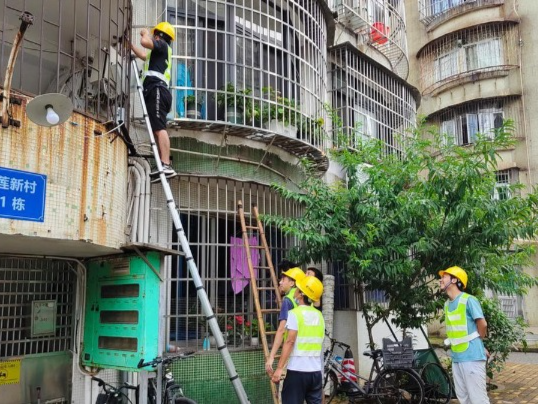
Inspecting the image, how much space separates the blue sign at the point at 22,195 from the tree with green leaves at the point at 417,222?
388cm

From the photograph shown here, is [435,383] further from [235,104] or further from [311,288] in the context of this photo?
[235,104]

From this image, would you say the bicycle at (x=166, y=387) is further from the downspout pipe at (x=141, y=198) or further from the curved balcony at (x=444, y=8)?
the curved balcony at (x=444, y=8)

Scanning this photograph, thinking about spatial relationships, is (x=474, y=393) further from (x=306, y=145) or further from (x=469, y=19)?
(x=469, y=19)

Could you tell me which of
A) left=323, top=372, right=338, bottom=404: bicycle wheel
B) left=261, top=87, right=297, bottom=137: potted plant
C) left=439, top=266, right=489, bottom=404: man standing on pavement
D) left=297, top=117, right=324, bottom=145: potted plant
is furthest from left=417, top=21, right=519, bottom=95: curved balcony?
left=439, top=266, right=489, bottom=404: man standing on pavement

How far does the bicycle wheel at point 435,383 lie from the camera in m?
8.65

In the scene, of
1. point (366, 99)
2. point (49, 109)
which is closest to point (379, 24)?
point (366, 99)

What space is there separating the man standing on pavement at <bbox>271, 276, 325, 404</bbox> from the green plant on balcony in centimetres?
362

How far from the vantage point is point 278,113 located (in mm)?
8469

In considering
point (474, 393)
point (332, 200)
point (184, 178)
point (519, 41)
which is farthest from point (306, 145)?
point (519, 41)

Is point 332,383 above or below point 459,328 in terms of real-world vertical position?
below

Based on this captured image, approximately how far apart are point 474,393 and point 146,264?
413 centimetres

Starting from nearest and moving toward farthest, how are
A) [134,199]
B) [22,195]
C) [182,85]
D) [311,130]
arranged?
[22,195] → [134,199] → [182,85] → [311,130]

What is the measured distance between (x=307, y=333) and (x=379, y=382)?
3.60 meters

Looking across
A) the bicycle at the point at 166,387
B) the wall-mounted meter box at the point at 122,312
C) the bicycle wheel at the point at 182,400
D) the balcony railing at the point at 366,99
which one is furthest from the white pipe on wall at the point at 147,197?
the balcony railing at the point at 366,99
